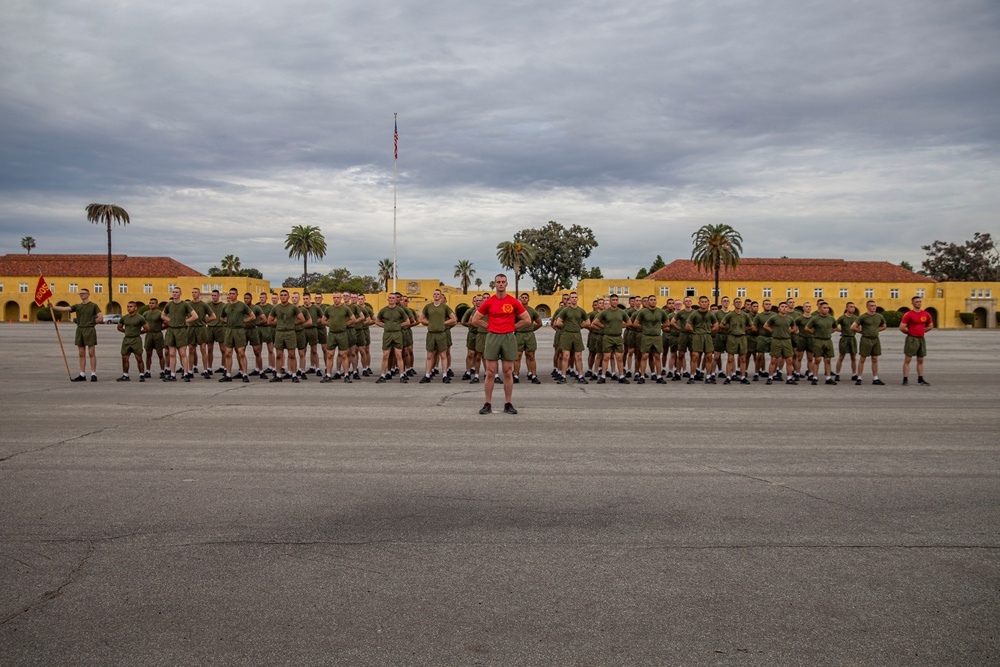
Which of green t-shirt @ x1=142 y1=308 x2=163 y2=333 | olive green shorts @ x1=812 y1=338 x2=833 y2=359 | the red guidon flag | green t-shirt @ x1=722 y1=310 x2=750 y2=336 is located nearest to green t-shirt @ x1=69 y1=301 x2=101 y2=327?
green t-shirt @ x1=142 y1=308 x2=163 y2=333

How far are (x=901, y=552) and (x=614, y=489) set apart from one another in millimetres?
2132

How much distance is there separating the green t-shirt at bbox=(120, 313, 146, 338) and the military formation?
2 centimetres

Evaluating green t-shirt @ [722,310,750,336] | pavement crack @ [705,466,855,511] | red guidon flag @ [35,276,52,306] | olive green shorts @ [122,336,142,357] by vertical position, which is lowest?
pavement crack @ [705,466,855,511]

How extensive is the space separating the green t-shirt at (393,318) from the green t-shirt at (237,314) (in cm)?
292

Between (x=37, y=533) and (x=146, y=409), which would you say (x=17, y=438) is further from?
(x=37, y=533)

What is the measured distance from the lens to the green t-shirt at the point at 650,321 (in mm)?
15609

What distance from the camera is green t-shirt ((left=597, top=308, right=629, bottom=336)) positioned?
15500 mm

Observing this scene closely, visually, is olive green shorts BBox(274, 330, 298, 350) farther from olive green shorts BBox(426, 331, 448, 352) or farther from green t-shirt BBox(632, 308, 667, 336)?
green t-shirt BBox(632, 308, 667, 336)

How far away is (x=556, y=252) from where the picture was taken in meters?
106

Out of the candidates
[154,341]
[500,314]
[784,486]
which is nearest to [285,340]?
[154,341]

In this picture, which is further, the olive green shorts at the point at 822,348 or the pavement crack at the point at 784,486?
the olive green shorts at the point at 822,348

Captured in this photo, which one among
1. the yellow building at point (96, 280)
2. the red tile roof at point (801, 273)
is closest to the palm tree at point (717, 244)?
the red tile roof at point (801, 273)

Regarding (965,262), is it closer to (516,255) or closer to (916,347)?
(516,255)

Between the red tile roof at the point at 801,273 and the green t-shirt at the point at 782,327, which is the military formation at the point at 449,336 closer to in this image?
the green t-shirt at the point at 782,327
